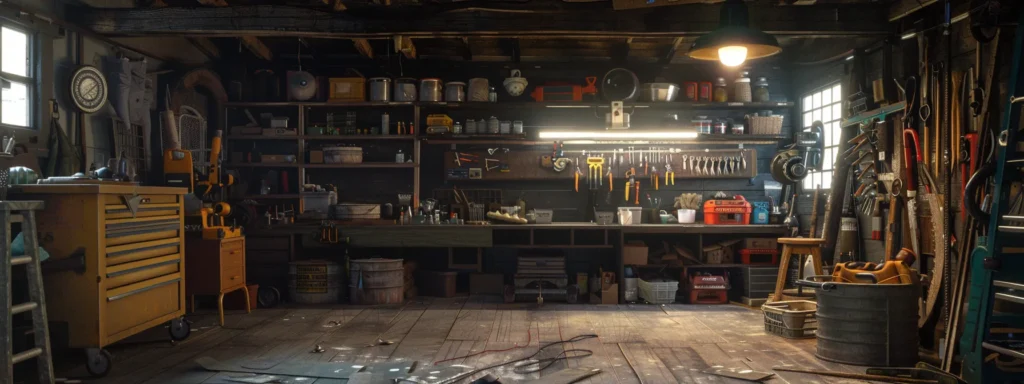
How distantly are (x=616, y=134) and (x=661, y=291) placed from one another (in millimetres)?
1845

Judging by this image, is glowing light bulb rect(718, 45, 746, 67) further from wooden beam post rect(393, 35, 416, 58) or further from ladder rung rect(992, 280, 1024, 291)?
wooden beam post rect(393, 35, 416, 58)

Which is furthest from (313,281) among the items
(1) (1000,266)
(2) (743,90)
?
(1) (1000,266)

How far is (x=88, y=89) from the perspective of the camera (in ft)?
19.1

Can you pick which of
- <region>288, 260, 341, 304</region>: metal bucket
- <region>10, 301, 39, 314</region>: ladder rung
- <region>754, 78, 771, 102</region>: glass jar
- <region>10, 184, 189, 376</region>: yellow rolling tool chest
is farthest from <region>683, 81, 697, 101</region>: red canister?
<region>10, 301, 39, 314</region>: ladder rung

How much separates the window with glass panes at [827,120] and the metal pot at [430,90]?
4231 mm

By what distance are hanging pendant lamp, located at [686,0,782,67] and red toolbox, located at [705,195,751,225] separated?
3.52m

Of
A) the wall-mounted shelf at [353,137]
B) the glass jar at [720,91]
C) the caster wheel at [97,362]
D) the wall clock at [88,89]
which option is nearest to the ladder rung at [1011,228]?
the glass jar at [720,91]

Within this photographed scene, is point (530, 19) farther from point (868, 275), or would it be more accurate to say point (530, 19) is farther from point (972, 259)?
point (972, 259)

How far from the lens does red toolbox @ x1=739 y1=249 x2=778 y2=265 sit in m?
7.52

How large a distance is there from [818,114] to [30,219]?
725 cm

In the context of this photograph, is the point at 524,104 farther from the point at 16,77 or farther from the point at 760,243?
the point at 16,77

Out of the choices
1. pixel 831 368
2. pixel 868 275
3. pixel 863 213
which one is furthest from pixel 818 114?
pixel 831 368

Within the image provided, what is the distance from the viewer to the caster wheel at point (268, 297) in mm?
7266

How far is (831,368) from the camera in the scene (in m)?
4.48
